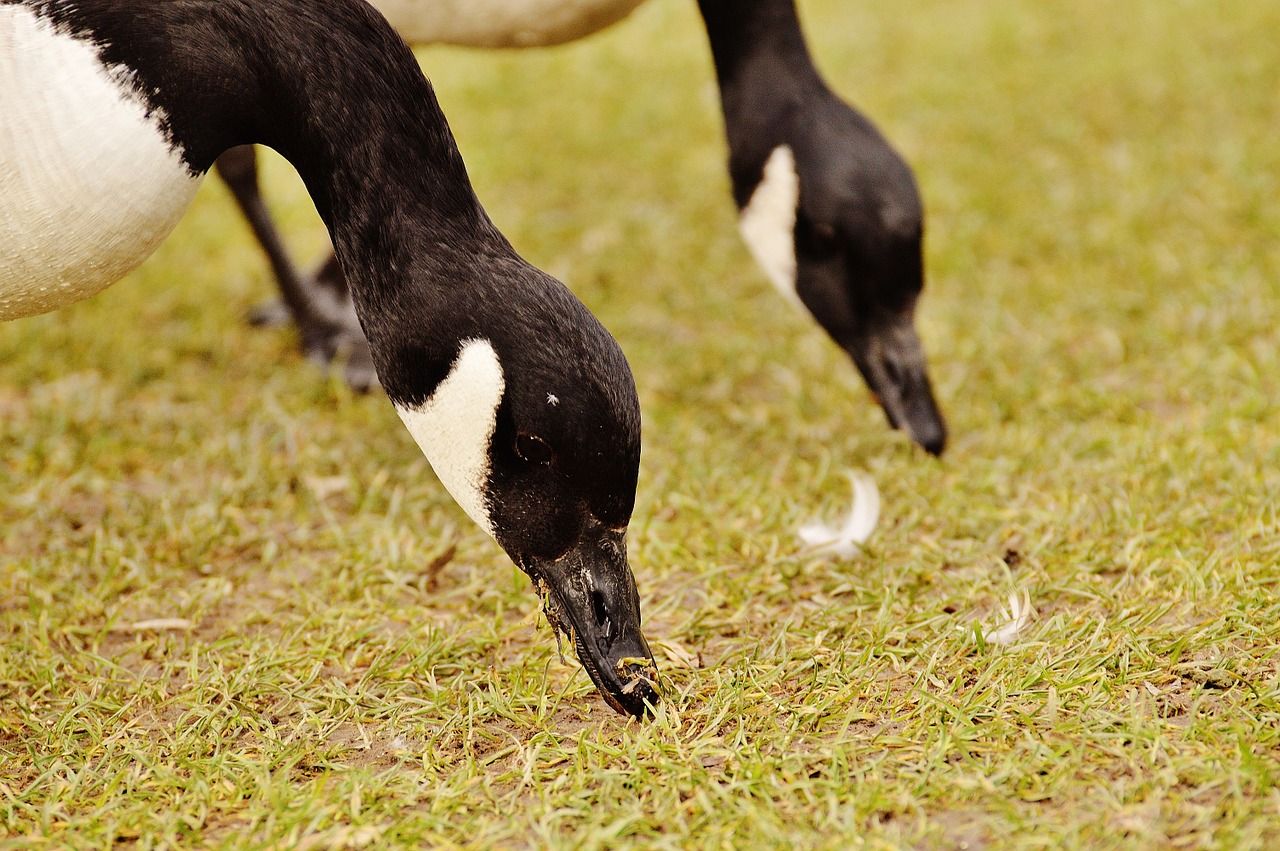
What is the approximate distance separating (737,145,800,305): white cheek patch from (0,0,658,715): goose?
185 centimetres

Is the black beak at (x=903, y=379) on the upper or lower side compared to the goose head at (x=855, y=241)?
lower

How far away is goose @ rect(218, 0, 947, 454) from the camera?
4355mm

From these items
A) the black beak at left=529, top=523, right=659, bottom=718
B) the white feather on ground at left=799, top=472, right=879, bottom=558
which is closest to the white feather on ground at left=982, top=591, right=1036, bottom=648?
the white feather on ground at left=799, top=472, right=879, bottom=558

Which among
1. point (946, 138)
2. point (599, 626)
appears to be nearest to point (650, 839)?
point (599, 626)

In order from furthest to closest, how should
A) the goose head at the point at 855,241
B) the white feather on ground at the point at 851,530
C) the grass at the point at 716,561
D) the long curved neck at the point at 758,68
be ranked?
the long curved neck at the point at 758,68 → the goose head at the point at 855,241 → the white feather on ground at the point at 851,530 → the grass at the point at 716,561

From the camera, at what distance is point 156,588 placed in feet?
12.3

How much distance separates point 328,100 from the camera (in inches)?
118

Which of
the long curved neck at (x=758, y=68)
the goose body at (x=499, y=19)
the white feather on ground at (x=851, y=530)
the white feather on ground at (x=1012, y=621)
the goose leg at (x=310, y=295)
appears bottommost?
the white feather on ground at (x=851, y=530)

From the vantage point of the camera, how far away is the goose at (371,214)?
2807 mm

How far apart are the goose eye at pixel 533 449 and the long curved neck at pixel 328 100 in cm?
50

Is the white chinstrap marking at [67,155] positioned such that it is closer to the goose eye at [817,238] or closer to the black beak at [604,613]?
the black beak at [604,613]

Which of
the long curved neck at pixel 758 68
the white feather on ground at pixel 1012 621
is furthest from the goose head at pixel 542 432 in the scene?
the long curved neck at pixel 758 68

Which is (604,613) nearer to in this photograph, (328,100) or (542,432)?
(542,432)

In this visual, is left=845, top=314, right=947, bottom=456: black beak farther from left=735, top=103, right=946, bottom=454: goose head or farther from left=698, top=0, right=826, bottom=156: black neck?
left=698, top=0, right=826, bottom=156: black neck
